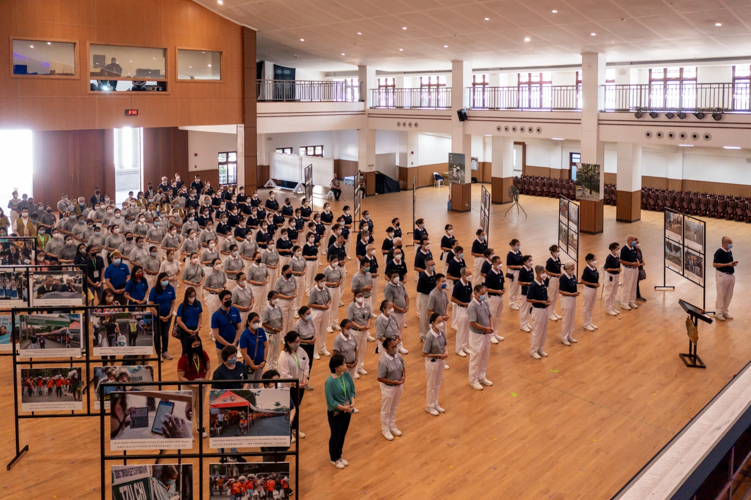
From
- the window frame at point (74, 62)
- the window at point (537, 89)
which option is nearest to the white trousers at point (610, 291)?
the window frame at point (74, 62)

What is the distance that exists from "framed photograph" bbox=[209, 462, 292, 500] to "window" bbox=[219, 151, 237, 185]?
28.9 meters

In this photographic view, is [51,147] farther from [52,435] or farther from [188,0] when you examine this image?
[52,435]

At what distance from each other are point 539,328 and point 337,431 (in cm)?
526

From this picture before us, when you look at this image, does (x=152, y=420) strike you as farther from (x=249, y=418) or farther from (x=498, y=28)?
(x=498, y=28)

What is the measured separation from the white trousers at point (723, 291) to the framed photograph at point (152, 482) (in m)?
12.3

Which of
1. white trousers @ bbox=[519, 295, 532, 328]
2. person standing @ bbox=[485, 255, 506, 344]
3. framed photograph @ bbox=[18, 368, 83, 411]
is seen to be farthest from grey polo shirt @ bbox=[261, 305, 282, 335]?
white trousers @ bbox=[519, 295, 532, 328]

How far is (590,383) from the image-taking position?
11141 mm

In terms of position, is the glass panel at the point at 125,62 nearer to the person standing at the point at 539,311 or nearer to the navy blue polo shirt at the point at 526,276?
the navy blue polo shirt at the point at 526,276

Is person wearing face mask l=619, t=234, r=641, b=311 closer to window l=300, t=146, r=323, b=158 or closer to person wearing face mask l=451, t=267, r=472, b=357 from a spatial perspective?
person wearing face mask l=451, t=267, r=472, b=357

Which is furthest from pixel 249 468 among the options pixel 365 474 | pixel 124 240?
pixel 124 240

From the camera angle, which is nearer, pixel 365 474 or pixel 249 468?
pixel 249 468

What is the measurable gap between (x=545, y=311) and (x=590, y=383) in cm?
157

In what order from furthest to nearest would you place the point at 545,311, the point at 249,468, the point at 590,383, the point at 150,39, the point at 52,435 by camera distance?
the point at 150,39, the point at 545,311, the point at 590,383, the point at 52,435, the point at 249,468

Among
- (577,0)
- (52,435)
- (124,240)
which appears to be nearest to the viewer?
(52,435)
